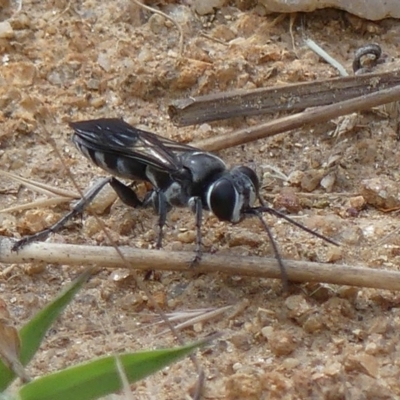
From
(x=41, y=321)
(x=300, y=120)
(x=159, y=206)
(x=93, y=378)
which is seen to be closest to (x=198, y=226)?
(x=159, y=206)

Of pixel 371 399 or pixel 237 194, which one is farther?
pixel 237 194

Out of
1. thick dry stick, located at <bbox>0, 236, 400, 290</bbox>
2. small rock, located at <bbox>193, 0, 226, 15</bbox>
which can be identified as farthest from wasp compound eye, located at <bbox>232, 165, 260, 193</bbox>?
small rock, located at <bbox>193, 0, 226, 15</bbox>

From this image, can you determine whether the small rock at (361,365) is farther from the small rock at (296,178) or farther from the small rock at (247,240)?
the small rock at (296,178)

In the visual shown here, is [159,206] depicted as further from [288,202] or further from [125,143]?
[288,202]

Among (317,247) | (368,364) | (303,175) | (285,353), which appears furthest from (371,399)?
(303,175)

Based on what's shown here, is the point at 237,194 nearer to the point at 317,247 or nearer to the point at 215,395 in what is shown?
the point at 317,247

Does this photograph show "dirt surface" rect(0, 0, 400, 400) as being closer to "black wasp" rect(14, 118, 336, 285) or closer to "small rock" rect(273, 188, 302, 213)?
"small rock" rect(273, 188, 302, 213)
